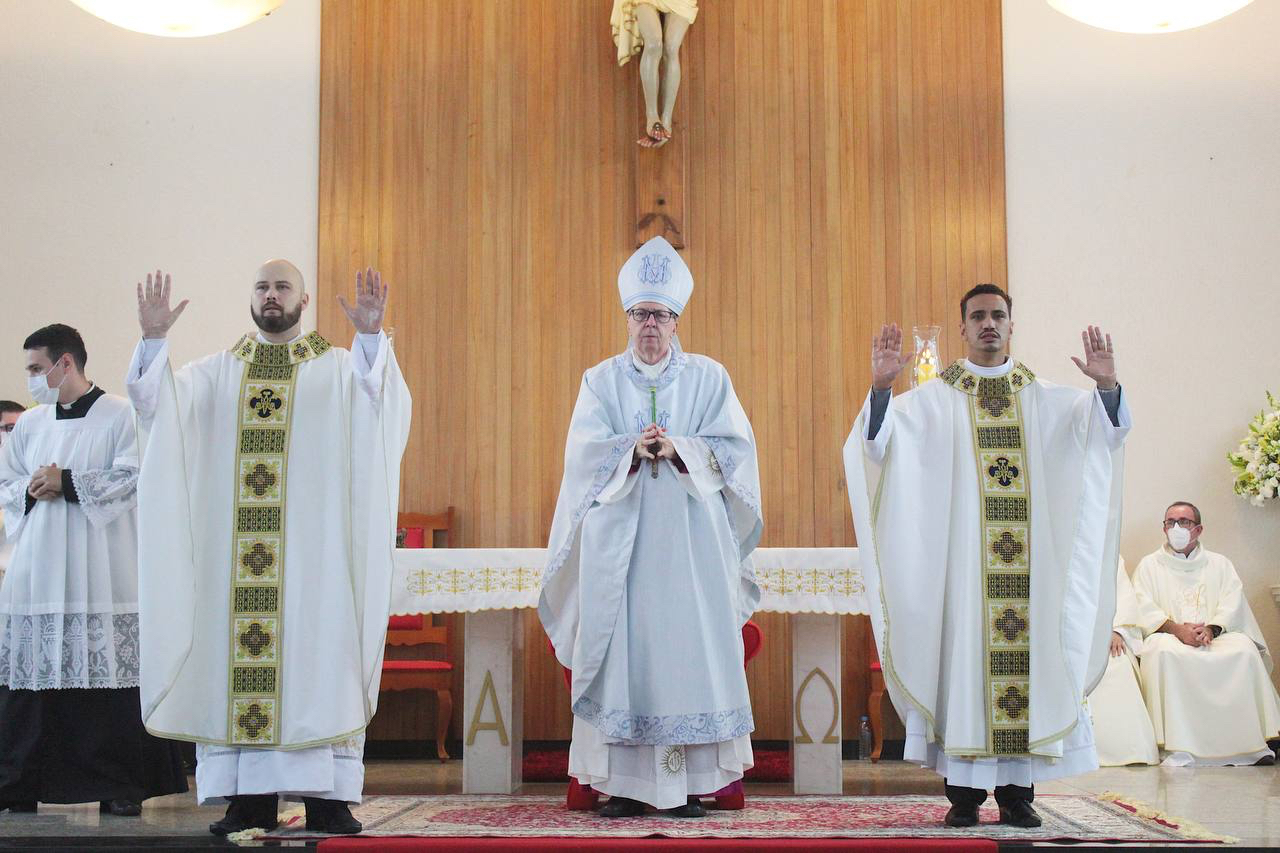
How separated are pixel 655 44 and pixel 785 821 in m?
4.57

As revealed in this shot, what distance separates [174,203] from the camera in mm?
8195

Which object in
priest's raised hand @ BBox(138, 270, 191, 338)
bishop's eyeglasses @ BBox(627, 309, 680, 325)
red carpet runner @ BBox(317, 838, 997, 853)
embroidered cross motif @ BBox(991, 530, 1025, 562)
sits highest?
bishop's eyeglasses @ BBox(627, 309, 680, 325)

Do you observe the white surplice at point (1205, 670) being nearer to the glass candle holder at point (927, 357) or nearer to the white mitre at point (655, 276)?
the glass candle holder at point (927, 357)

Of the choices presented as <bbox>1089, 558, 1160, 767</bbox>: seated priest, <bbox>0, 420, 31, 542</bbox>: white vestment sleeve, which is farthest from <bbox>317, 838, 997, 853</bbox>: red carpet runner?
<bbox>1089, 558, 1160, 767</bbox>: seated priest

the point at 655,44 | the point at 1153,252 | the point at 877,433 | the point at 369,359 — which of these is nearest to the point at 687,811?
the point at 877,433

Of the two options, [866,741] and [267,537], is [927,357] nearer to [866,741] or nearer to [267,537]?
[866,741]

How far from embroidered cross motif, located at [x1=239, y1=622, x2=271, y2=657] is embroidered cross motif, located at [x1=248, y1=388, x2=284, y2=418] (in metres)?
0.75

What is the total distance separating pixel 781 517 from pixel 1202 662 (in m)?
2.41

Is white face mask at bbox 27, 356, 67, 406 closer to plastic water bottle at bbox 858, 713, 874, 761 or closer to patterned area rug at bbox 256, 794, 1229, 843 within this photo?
patterned area rug at bbox 256, 794, 1229, 843

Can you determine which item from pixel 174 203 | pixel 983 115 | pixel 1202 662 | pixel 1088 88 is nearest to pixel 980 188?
pixel 983 115

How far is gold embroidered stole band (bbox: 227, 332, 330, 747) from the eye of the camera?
15.1 ft

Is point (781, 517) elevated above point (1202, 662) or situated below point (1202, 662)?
above

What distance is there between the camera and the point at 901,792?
602 cm

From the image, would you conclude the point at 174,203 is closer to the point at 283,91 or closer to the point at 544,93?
the point at 283,91
